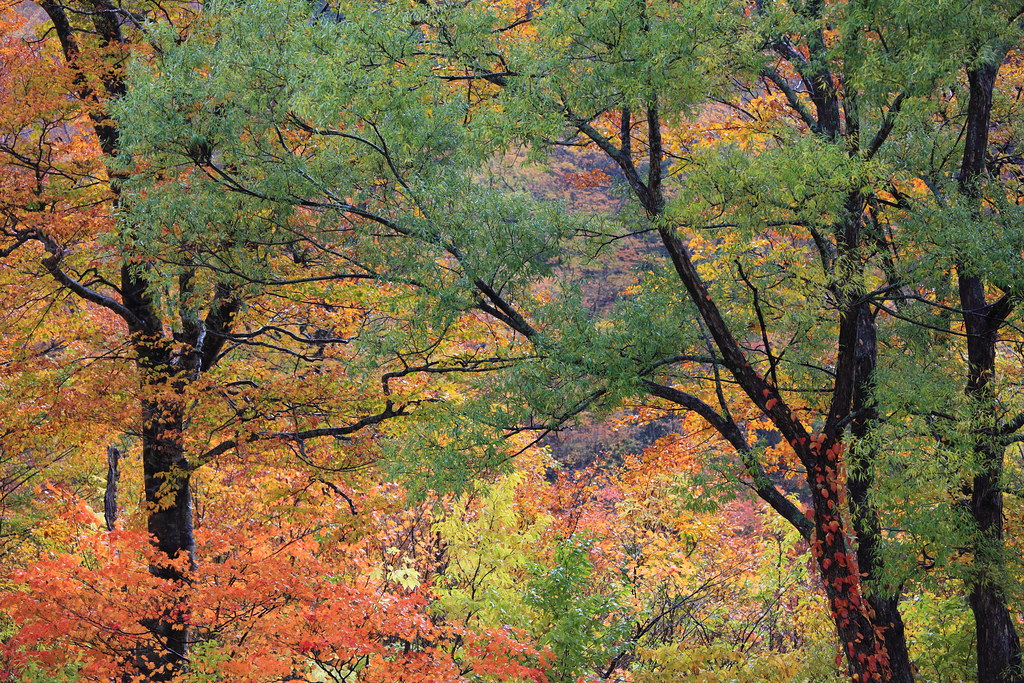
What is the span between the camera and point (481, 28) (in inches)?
262

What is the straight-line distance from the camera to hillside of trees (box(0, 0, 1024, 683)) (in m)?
6.05

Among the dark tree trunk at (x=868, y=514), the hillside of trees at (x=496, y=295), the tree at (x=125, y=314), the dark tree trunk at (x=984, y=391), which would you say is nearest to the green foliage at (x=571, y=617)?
the hillside of trees at (x=496, y=295)

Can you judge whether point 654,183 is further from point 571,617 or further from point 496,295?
point 571,617

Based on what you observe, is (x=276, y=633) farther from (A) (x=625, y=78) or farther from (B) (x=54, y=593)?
(A) (x=625, y=78)

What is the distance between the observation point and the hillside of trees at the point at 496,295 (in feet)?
19.9

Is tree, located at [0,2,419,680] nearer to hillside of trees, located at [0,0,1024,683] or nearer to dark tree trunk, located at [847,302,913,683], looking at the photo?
hillside of trees, located at [0,0,1024,683]

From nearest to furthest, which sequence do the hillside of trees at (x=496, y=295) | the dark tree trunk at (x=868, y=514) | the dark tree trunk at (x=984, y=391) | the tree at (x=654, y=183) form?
the tree at (x=654, y=183) → the hillside of trees at (x=496, y=295) → the dark tree trunk at (x=868, y=514) → the dark tree trunk at (x=984, y=391)

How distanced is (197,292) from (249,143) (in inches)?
76.8

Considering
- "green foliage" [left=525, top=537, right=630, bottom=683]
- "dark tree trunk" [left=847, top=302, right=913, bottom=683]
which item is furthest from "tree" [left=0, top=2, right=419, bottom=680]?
"dark tree trunk" [left=847, top=302, right=913, bottom=683]

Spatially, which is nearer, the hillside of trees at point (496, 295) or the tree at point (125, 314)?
the hillside of trees at point (496, 295)

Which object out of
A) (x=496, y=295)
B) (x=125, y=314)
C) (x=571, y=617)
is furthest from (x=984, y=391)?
(x=125, y=314)

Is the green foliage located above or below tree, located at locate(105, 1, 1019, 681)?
below

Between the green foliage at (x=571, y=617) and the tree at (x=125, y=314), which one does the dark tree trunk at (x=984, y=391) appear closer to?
the green foliage at (x=571, y=617)

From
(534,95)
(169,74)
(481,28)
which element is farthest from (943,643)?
(169,74)
